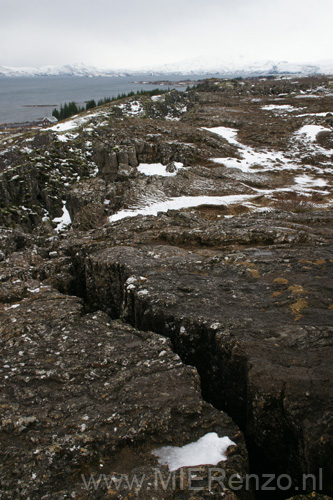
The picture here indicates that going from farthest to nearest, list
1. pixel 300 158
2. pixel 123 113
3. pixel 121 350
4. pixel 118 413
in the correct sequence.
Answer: pixel 123 113 < pixel 300 158 < pixel 121 350 < pixel 118 413

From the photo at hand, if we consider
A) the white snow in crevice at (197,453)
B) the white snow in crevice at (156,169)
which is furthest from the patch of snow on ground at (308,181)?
the white snow in crevice at (197,453)

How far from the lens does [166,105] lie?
109688 millimetres

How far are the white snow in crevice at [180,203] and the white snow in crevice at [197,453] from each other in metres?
24.0

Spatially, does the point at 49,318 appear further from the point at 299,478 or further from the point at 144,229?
the point at 144,229

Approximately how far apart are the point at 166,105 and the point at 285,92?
5408 cm

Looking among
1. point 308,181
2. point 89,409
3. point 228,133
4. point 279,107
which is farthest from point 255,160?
point 279,107

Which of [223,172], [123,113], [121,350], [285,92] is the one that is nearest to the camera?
[121,350]

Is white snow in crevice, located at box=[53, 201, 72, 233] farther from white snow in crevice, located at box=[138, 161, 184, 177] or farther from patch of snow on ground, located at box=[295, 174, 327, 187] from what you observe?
patch of snow on ground, located at box=[295, 174, 327, 187]

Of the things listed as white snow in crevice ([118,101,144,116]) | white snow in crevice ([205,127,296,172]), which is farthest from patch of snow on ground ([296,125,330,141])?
white snow in crevice ([118,101,144,116])

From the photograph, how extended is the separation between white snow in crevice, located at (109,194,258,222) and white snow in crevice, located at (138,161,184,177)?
26.7 feet

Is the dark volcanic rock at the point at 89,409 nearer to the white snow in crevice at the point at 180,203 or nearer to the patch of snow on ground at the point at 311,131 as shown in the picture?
the white snow in crevice at the point at 180,203

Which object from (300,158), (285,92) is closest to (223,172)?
(300,158)

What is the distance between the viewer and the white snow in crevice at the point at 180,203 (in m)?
29.1

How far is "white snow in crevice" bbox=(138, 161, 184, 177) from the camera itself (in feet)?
131
